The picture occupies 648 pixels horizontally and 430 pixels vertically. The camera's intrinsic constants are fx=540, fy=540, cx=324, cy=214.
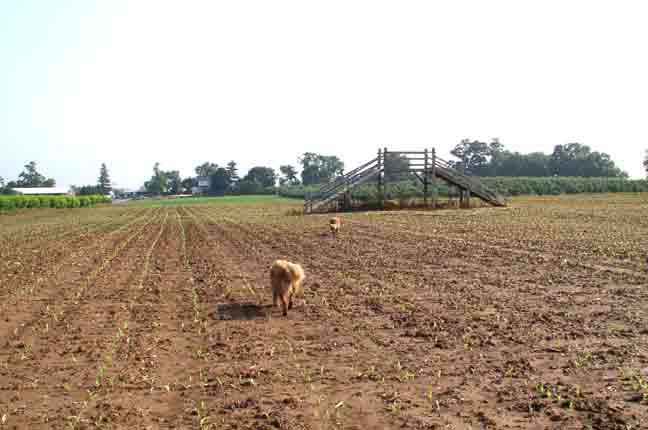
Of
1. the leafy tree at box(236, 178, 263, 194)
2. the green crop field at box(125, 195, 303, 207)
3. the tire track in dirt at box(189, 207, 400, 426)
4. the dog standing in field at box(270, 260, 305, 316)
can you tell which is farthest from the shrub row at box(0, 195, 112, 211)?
the tire track in dirt at box(189, 207, 400, 426)

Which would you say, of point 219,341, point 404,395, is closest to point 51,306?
point 219,341

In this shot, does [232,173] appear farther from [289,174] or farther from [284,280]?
[284,280]

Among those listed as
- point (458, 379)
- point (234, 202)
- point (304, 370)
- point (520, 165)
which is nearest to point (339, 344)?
point (304, 370)

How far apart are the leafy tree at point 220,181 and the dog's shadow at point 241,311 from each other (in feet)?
500

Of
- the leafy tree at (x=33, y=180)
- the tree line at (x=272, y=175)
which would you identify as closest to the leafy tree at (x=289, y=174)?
the tree line at (x=272, y=175)

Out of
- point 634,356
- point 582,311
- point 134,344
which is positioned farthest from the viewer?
point 582,311

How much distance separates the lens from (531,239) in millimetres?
18016

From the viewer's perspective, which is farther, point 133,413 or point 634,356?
point 634,356

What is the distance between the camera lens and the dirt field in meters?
5.34

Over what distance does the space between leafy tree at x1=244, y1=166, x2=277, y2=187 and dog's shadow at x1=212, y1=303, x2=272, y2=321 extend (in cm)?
15077

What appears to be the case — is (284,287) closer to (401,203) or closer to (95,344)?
(95,344)

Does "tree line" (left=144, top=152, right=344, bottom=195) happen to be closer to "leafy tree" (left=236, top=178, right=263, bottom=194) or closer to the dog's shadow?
"leafy tree" (left=236, top=178, right=263, bottom=194)

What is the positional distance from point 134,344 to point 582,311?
23.0ft

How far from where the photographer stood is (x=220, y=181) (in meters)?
161
